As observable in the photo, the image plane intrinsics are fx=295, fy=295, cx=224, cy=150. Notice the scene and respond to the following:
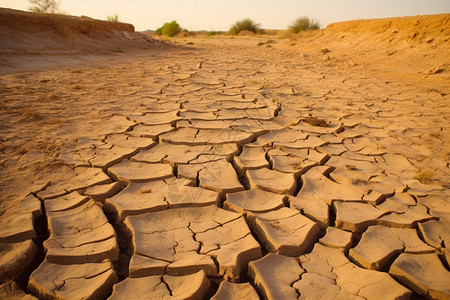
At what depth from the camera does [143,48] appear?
8492mm

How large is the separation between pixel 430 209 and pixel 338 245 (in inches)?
25.5

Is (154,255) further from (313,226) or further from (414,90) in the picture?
(414,90)

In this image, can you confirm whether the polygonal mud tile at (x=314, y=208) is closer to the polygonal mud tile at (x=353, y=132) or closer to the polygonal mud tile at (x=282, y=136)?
the polygonal mud tile at (x=282, y=136)

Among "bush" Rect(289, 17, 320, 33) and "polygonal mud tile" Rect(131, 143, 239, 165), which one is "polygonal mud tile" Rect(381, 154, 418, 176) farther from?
"bush" Rect(289, 17, 320, 33)

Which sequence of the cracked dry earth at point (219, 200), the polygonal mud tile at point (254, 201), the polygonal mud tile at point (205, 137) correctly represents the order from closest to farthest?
the cracked dry earth at point (219, 200) → the polygonal mud tile at point (254, 201) → the polygonal mud tile at point (205, 137)

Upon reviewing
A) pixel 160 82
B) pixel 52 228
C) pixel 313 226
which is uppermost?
pixel 160 82

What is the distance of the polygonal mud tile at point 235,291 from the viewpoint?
106 centimetres

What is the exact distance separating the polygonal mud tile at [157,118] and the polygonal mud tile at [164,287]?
1.76 meters

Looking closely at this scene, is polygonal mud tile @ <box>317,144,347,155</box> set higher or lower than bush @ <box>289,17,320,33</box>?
lower

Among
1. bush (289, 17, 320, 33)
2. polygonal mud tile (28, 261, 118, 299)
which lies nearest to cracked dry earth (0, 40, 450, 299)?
polygonal mud tile (28, 261, 118, 299)

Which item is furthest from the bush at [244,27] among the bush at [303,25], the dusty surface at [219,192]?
the dusty surface at [219,192]

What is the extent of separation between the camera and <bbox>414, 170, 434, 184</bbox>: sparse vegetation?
1.85 metres

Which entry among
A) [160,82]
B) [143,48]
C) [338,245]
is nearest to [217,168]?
[338,245]

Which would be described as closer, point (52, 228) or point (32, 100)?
point (52, 228)
